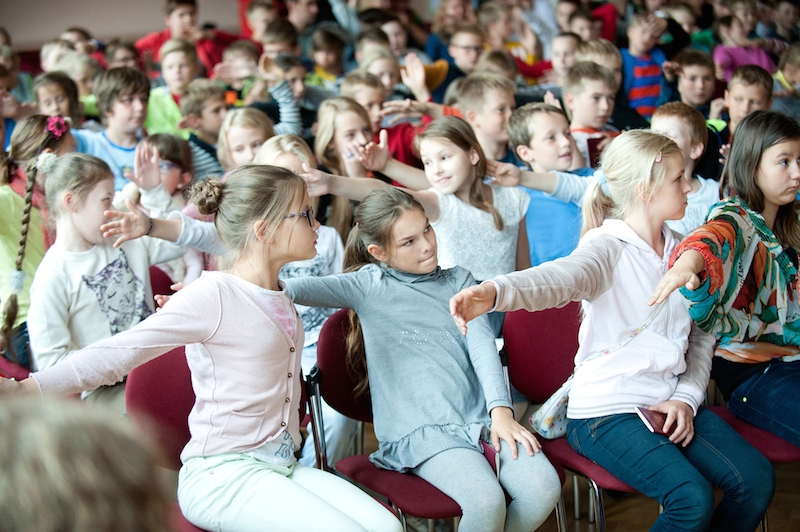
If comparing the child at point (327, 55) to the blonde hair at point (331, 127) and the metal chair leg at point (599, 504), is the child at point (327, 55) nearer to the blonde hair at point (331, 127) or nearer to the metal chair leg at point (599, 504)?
the blonde hair at point (331, 127)

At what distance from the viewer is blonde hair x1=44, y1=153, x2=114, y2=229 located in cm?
223

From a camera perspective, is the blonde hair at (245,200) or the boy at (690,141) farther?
the boy at (690,141)

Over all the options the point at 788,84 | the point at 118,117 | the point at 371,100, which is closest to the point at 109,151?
the point at 118,117

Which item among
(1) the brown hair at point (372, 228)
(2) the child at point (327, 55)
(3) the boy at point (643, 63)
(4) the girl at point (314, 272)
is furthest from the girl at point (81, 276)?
(3) the boy at point (643, 63)

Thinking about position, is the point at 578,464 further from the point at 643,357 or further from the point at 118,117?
the point at 118,117

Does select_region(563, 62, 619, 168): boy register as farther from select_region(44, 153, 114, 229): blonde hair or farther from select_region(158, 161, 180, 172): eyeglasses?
select_region(44, 153, 114, 229): blonde hair

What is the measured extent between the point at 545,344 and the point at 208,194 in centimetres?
98

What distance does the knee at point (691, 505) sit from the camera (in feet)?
5.45

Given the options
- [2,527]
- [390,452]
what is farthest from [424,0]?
[2,527]

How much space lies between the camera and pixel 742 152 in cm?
219

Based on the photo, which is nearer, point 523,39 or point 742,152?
point 742,152

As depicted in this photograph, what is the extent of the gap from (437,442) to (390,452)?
0.44ft

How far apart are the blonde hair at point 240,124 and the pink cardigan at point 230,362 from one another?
1.51 metres

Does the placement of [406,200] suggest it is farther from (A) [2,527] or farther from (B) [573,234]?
(A) [2,527]
